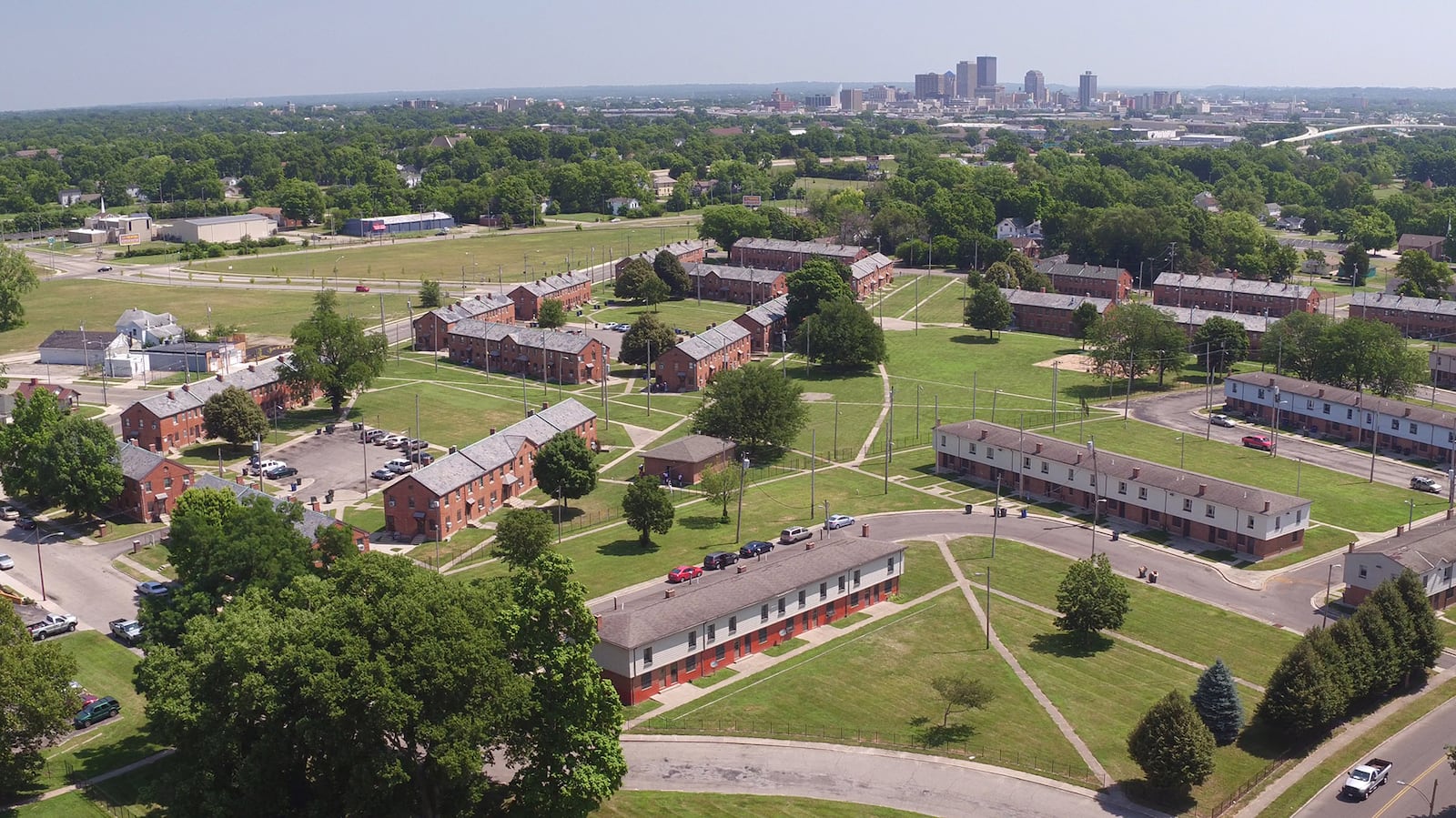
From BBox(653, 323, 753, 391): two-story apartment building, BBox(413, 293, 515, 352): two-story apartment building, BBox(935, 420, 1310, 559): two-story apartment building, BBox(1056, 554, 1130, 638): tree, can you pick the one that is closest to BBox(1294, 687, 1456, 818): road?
BBox(1056, 554, 1130, 638): tree

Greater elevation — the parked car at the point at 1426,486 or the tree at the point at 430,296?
the tree at the point at 430,296

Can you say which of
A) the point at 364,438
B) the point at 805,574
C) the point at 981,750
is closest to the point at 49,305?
the point at 364,438

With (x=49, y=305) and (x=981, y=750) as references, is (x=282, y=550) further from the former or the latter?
(x=49, y=305)

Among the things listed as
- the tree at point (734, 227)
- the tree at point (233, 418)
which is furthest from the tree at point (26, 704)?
the tree at point (734, 227)

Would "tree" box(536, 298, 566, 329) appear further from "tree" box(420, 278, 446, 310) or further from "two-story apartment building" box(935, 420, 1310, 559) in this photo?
"two-story apartment building" box(935, 420, 1310, 559)

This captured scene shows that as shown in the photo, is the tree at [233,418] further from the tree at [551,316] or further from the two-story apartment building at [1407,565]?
the two-story apartment building at [1407,565]

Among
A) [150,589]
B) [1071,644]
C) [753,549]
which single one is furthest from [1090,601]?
[150,589]
